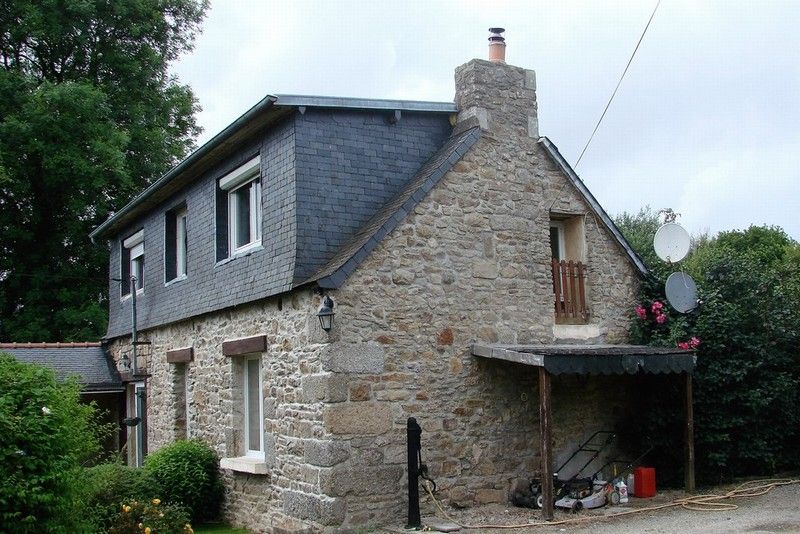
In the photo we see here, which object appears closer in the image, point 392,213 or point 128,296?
point 392,213

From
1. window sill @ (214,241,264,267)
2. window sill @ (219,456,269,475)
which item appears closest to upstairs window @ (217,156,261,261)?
window sill @ (214,241,264,267)

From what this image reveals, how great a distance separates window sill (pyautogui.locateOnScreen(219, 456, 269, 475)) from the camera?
1149 cm

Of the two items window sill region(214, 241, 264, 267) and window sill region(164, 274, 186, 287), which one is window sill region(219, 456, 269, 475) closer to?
window sill region(214, 241, 264, 267)

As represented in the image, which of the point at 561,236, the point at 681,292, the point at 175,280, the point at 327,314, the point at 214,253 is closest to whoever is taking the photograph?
the point at 327,314

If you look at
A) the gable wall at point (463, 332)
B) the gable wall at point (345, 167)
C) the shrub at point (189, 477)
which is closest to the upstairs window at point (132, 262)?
the shrub at point (189, 477)

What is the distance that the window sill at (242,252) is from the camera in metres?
12.1

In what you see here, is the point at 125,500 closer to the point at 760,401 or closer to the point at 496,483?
the point at 496,483

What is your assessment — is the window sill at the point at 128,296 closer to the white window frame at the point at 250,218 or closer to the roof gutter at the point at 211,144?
the roof gutter at the point at 211,144

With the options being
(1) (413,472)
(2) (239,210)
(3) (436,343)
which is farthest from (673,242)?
(2) (239,210)

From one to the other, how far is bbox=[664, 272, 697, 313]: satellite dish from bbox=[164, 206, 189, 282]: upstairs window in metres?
8.30

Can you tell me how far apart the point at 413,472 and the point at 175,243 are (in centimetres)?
811

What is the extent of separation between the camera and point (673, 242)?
12.7 m

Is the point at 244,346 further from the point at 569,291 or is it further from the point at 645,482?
the point at 645,482

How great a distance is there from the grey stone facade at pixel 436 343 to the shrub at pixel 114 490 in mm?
1193
